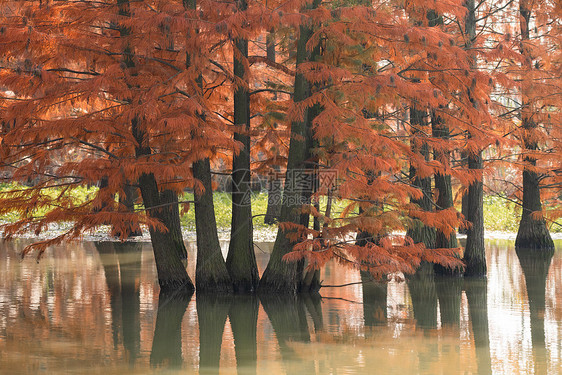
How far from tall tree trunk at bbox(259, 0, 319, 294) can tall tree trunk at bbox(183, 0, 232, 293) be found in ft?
2.51

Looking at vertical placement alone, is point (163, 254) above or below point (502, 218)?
below

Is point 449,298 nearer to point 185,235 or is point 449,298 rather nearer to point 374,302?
point 374,302

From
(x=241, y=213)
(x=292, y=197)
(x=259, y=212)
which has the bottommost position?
(x=241, y=213)

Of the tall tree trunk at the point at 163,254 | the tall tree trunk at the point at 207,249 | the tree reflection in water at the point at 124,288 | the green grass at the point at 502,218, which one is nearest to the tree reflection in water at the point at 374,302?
the tall tree trunk at the point at 207,249

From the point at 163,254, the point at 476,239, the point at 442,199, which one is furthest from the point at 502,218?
the point at 163,254

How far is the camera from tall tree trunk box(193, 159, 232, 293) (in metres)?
12.0

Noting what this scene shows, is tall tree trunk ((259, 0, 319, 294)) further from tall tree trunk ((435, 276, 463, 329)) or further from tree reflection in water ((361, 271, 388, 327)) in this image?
tall tree trunk ((435, 276, 463, 329))

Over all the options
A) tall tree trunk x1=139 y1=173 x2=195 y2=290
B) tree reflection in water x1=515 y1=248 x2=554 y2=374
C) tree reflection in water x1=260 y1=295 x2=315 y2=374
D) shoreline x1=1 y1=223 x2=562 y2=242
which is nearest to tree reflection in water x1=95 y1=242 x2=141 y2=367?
tall tree trunk x1=139 y1=173 x2=195 y2=290

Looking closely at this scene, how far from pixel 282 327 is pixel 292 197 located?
107 inches

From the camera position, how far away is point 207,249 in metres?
12.1

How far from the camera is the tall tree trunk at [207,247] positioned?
12.0m

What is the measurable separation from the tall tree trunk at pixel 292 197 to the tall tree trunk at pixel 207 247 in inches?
30.1

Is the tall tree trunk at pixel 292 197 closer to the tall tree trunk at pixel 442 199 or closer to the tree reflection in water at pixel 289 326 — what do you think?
the tree reflection in water at pixel 289 326

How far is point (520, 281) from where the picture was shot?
46.5 ft
